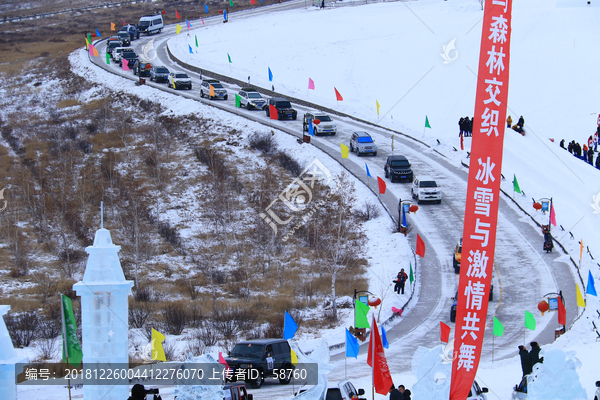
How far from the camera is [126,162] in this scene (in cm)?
4866

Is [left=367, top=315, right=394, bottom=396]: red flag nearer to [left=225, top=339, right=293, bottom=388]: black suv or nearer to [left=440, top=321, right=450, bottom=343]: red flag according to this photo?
[left=225, top=339, right=293, bottom=388]: black suv

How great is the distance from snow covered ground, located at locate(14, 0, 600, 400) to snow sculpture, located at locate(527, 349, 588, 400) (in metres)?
6.38

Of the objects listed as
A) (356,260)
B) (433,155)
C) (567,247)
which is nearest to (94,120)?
(433,155)

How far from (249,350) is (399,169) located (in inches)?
934

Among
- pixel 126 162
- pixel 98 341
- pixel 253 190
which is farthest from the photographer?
pixel 126 162

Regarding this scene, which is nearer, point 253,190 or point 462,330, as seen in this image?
point 462,330

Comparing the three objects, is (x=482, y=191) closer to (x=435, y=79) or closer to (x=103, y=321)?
(x=103, y=321)

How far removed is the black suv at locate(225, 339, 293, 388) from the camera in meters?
17.7

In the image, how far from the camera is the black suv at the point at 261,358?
17.7 m

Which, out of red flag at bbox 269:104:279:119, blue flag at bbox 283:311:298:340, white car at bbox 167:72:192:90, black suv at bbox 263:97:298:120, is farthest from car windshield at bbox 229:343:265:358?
white car at bbox 167:72:192:90

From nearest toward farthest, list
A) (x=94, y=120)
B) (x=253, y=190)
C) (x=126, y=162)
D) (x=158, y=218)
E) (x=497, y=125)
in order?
(x=497, y=125) → (x=158, y=218) → (x=253, y=190) → (x=126, y=162) → (x=94, y=120)

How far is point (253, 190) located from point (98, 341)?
3176cm

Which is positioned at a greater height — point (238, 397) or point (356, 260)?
point (238, 397)

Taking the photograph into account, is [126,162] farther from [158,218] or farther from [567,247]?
[567,247]
